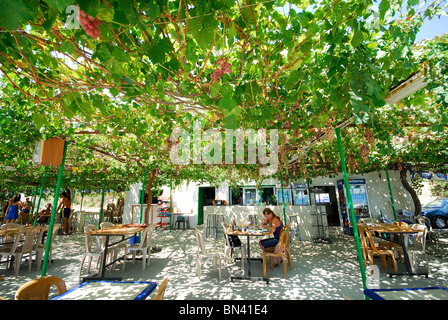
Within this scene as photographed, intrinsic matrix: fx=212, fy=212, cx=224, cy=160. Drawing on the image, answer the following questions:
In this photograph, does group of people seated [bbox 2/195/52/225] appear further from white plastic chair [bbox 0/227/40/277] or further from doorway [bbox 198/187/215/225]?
doorway [bbox 198/187/215/225]

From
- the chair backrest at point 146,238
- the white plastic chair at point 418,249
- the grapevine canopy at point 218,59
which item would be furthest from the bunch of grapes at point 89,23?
the white plastic chair at point 418,249

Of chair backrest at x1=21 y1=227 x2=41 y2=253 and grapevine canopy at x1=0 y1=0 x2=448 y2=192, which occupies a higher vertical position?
grapevine canopy at x1=0 y1=0 x2=448 y2=192

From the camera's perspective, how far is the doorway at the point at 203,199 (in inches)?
510

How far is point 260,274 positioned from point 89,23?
4.65 meters

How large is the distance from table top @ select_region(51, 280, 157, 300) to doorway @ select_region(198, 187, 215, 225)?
36.5 ft

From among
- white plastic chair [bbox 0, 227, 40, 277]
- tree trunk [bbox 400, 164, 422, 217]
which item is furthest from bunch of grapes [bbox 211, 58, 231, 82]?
tree trunk [bbox 400, 164, 422, 217]

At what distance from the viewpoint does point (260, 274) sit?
431 centimetres

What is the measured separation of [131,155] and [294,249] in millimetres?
5716

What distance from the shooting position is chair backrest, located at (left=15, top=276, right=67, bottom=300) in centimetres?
164

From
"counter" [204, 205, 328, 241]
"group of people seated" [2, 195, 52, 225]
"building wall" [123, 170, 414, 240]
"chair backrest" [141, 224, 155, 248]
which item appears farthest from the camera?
"building wall" [123, 170, 414, 240]

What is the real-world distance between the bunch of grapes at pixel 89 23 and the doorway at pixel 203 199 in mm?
11975

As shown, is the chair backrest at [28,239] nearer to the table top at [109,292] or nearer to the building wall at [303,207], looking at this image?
the table top at [109,292]

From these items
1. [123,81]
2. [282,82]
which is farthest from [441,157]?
[123,81]
